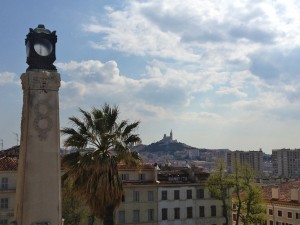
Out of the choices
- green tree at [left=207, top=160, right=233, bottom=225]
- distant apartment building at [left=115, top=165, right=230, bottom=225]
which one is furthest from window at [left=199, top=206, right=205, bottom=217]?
green tree at [left=207, top=160, right=233, bottom=225]

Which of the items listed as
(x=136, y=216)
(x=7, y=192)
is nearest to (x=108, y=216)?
(x=7, y=192)

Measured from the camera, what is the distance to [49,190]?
50.3 ft

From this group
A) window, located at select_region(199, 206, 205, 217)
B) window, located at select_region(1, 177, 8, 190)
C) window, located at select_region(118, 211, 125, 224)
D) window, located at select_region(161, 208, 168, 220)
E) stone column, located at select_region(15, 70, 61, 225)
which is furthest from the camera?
window, located at select_region(199, 206, 205, 217)

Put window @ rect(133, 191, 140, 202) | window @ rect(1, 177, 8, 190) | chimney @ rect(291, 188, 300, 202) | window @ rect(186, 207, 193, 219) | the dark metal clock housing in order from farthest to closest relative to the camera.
A: chimney @ rect(291, 188, 300, 202)
window @ rect(186, 207, 193, 219)
window @ rect(133, 191, 140, 202)
window @ rect(1, 177, 8, 190)
the dark metal clock housing

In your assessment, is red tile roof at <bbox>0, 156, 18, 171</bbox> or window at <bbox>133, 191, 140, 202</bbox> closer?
red tile roof at <bbox>0, 156, 18, 171</bbox>

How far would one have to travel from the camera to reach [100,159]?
19.2 m

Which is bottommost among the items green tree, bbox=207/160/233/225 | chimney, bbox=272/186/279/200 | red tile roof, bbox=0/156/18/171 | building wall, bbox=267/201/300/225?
building wall, bbox=267/201/300/225

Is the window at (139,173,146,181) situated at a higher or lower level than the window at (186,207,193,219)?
higher

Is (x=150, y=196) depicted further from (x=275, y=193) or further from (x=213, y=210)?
(x=275, y=193)

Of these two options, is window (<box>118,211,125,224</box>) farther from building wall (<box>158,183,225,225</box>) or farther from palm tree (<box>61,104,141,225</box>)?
palm tree (<box>61,104,141,225</box>)

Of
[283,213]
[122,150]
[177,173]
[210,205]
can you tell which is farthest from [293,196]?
[122,150]

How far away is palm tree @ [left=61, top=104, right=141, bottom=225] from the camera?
19.0 m

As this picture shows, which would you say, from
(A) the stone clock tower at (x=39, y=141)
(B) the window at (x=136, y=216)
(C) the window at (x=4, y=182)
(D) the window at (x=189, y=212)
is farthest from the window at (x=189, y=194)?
(A) the stone clock tower at (x=39, y=141)

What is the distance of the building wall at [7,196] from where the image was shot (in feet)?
147
